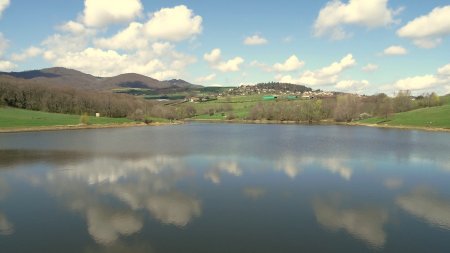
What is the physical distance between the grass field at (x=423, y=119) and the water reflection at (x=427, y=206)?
257 feet

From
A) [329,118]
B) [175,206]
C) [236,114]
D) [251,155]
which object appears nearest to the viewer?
[175,206]

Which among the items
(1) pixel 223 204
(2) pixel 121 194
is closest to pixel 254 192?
(1) pixel 223 204

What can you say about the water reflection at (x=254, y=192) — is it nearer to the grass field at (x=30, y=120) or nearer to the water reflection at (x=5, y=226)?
the water reflection at (x=5, y=226)

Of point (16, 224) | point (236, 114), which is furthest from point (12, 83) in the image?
point (16, 224)

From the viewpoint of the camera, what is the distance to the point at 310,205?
22531mm

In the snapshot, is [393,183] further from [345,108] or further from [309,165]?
[345,108]

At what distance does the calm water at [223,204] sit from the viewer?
654 inches

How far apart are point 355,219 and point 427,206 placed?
20.6ft

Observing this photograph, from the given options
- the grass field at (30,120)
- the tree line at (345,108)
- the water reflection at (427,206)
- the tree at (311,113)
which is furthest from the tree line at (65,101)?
the water reflection at (427,206)

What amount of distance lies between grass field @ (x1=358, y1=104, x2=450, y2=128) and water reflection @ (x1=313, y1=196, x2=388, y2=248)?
84716 millimetres

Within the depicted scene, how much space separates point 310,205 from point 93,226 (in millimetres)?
12984

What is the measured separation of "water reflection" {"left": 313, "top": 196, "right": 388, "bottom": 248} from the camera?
17505 mm

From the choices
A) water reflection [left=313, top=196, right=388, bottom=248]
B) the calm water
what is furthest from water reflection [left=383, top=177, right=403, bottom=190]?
water reflection [left=313, top=196, right=388, bottom=248]

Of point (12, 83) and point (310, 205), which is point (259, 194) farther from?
point (12, 83)
